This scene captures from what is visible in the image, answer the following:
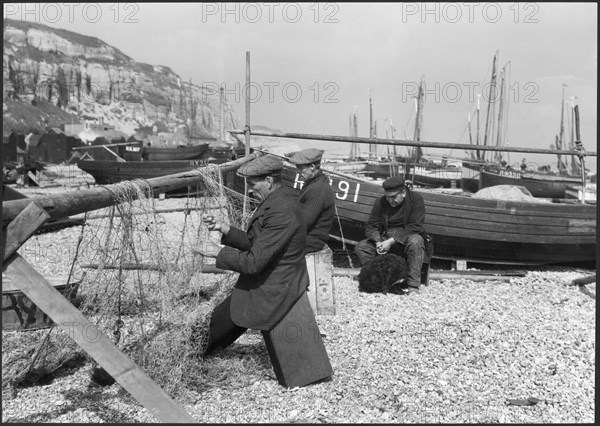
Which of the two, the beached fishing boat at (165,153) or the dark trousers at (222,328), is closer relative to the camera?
the dark trousers at (222,328)

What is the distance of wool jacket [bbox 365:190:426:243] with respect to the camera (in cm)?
854

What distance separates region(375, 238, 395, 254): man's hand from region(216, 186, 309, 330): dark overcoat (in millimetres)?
4158

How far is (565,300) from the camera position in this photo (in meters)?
7.94

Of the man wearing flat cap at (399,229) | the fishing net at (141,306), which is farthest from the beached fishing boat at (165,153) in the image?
the fishing net at (141,306)

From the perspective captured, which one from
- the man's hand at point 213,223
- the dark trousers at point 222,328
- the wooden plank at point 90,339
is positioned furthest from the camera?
the dark trousers at point 222,328

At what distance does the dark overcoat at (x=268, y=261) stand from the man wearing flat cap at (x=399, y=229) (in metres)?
4.13

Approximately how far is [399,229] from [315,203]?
7.80ft

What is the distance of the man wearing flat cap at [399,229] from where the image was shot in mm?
8281

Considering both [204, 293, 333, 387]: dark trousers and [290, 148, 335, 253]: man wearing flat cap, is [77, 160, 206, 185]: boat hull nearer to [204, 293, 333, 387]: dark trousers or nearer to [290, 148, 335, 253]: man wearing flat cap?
[290, 148, 335, 253]: man wearing flat cap

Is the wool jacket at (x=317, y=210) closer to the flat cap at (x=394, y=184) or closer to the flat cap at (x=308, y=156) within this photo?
the flat cap at (x=308, y=156)

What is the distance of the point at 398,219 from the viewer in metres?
8.61

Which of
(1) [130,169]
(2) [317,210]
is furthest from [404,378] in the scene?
(1) [130,169]

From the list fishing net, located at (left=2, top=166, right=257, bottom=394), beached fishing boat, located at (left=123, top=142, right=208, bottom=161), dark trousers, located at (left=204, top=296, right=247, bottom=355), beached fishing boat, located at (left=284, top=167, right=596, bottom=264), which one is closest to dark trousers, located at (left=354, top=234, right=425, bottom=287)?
beached fishing boat, located at (left=284, top=167, right=596, bottom=264)

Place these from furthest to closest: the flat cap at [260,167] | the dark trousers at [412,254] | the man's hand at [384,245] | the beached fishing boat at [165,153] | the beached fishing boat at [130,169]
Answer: the beached fishing boat at [165,153] → the beached fishing boat at [130,169] → the man's hand at [384,245] → the dark trousers at [412,254] → the flat cap at [260,167]
